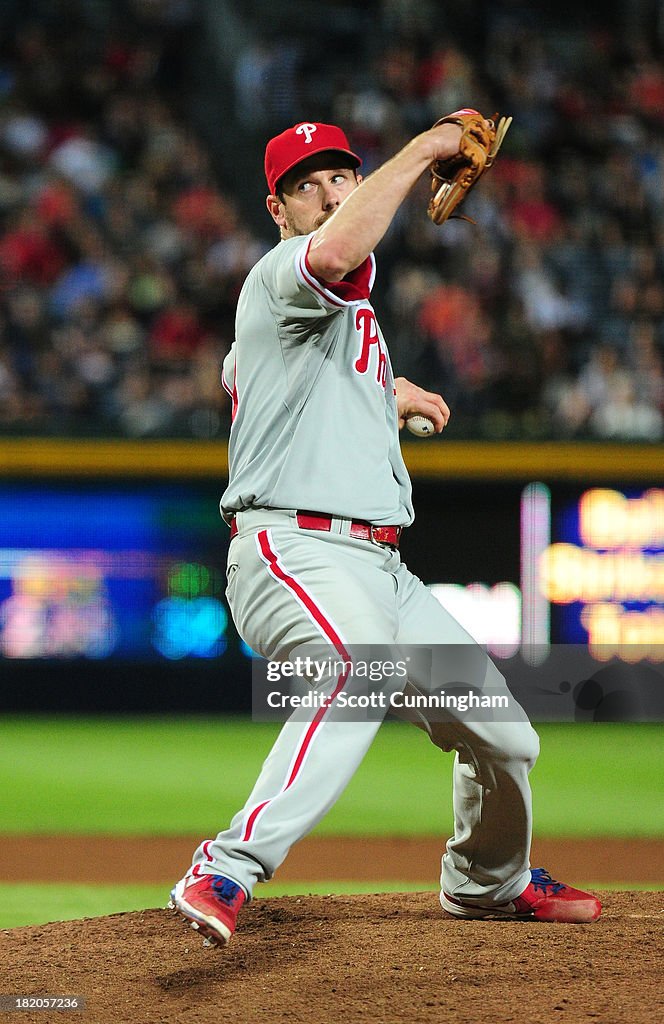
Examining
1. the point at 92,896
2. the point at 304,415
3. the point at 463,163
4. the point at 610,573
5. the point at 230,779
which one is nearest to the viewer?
the point at 463,163

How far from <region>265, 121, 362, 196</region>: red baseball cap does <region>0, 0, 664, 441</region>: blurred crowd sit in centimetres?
601

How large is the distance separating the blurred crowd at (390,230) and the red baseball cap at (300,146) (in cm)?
601

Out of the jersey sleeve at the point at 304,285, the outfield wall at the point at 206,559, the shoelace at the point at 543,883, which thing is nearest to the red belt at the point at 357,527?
the jersey sleeve at the point at 304,285

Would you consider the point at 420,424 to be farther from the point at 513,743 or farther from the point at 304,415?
the point at 513,743

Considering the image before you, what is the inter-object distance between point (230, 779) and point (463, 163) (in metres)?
4.86

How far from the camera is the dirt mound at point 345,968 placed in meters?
2.96

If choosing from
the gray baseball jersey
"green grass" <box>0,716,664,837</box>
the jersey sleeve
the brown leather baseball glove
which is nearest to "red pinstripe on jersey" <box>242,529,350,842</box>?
the gray baseball jersey

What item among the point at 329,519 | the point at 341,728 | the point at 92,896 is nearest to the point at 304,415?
the point at 329,519

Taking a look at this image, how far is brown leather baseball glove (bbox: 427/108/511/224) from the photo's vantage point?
3.14 metres

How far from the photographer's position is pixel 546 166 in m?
12.3

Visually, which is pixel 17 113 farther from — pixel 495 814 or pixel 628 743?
pixel 495 814

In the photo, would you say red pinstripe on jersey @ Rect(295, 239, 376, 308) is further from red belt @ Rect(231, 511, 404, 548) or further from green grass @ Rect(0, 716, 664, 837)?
green grass @ Rect(0, 716, 664, 837)

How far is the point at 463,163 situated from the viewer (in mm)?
3186

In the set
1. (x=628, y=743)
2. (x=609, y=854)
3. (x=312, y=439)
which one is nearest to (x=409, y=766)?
(x=628, y=743)
